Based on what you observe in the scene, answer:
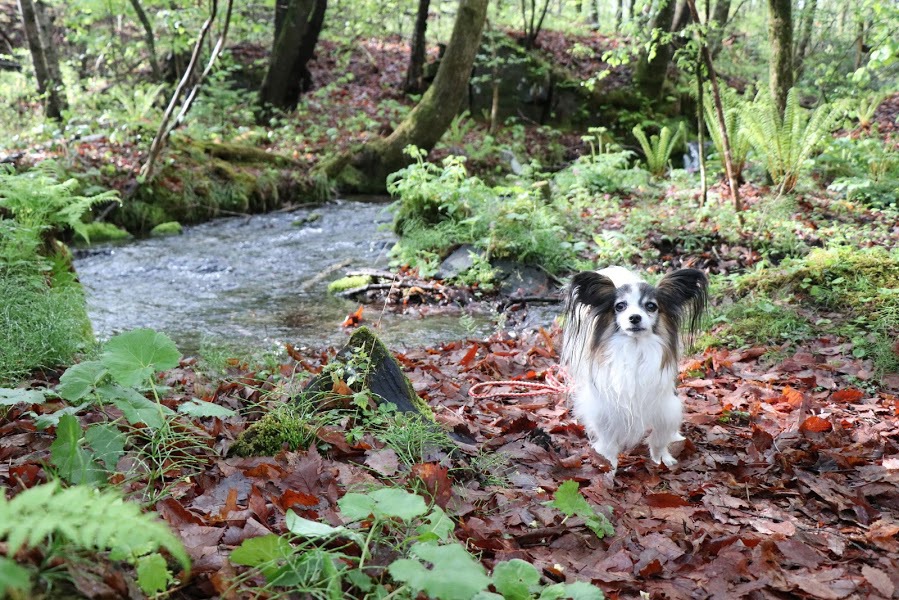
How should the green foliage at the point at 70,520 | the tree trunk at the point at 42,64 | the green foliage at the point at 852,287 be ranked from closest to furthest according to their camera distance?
1. the green foliage at the point at 70,520
2. the green foliage at the point at 852,287
3. the tree trunk at the point at 42,64

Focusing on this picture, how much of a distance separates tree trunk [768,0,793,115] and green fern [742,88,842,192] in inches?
25.3

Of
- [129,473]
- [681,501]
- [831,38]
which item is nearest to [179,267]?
[129,473]

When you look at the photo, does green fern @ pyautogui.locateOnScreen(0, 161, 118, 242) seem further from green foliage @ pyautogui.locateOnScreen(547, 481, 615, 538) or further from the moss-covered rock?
green foliage @ pyautogui.locateOnScreen(547, 481, 615, 538)

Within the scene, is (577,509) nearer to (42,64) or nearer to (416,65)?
(42,64)

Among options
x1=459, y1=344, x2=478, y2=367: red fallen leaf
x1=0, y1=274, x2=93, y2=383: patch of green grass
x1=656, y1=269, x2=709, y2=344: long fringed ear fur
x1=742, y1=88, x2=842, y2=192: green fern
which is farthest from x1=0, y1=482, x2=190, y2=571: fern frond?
x1=742, y1=88, x2=842, y2=192: green fern

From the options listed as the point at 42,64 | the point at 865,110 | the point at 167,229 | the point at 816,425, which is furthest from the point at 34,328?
the point at 865,110

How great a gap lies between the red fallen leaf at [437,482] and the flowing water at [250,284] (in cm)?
316

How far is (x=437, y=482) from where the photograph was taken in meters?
2.31

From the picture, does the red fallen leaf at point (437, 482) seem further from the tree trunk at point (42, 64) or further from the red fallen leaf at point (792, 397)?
the tree trunk at point (42, 64)

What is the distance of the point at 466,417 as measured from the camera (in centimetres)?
387

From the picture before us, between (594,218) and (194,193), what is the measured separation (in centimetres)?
635

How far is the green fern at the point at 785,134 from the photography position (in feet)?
25.4

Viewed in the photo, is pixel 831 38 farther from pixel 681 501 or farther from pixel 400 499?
Answer: pixel 400 499

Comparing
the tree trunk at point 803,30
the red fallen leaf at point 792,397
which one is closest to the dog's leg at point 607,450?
the red fallen leaf at point 792,397
